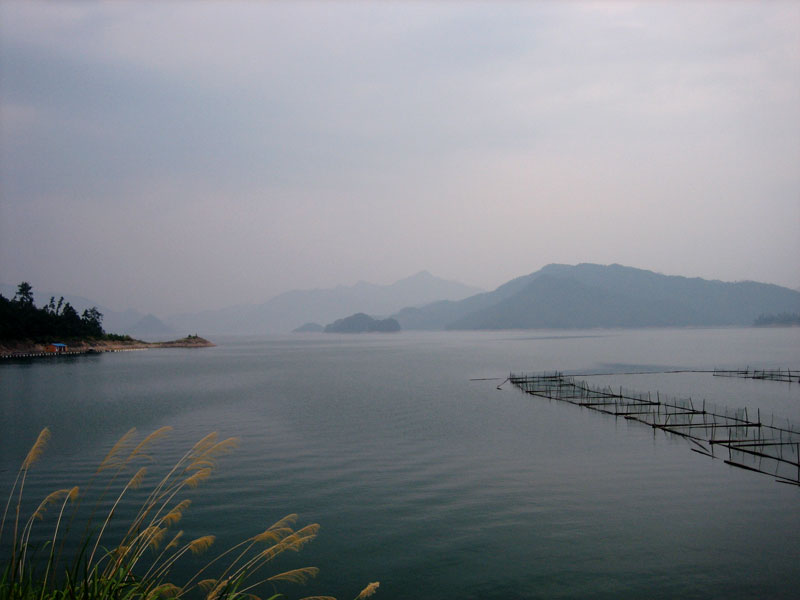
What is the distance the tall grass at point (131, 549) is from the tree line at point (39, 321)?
112893 mm

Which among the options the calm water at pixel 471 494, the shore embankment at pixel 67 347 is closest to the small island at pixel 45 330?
the shore embankment at pixel 67 347

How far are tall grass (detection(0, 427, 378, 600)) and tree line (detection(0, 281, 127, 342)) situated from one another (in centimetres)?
11289

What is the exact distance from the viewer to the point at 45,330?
417 ft

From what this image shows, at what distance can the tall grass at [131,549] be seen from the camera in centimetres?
691

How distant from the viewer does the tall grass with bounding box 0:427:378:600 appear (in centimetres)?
691

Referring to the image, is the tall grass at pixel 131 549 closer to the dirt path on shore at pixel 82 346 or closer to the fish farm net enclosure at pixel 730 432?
the fish farm net enclosure at pixel 730 432

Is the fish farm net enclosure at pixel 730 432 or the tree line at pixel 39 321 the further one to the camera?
the tree line at pixel 39 321

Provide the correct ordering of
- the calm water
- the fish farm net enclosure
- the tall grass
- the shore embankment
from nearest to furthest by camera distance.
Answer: the tall grass, the calm water, the fish farm net enclosure, the shore embankment

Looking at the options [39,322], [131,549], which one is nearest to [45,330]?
[39,322]

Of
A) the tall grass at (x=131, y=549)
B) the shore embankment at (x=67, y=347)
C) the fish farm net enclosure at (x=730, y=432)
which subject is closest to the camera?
the tall grass at (x=131, y=549)

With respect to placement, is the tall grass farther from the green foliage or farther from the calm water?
the green foliage

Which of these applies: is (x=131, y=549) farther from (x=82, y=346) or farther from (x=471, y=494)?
(x=82, y=346)

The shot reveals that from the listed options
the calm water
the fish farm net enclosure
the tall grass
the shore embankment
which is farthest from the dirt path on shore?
the fish farm net enclosure

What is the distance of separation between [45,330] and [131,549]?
443 feet
